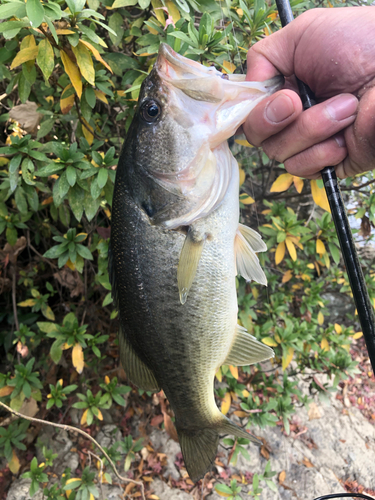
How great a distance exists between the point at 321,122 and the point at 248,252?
1.98ft

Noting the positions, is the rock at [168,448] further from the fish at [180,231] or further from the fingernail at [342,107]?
the fingernail at [342,107]

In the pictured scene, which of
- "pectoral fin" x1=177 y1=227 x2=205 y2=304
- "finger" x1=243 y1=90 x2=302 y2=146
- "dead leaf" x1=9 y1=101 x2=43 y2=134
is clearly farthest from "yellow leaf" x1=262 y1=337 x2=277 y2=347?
"dead leaf" x1=9 y1=101 x2=43 y2=134

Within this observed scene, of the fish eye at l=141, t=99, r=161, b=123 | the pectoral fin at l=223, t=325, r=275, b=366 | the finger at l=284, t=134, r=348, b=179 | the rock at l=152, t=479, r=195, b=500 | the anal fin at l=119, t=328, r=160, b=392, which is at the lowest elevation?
the rock at l=152, t=479, r=195, b=500

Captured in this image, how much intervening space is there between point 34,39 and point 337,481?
4086mm

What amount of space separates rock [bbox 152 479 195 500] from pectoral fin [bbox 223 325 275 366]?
6.50 ft

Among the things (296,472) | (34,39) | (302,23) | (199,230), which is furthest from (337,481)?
(34,39)

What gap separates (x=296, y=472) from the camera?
3.00 metres

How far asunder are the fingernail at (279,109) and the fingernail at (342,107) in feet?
0.55

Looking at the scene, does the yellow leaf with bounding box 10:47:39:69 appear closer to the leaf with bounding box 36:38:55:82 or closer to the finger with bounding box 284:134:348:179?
the leaf with bounding box 36:38:55:82

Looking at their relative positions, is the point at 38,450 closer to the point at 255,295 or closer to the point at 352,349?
the point at 255,295

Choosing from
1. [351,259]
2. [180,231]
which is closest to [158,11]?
[180,231]

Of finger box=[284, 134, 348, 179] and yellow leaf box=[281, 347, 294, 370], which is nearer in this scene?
finger box=[284, 134, 348, 179]

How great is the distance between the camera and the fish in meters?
1.20

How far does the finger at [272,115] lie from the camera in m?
1.22
